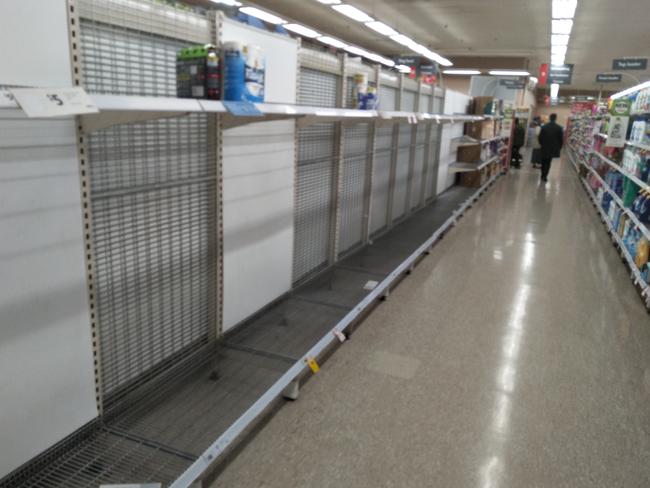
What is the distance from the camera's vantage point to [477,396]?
2812mm

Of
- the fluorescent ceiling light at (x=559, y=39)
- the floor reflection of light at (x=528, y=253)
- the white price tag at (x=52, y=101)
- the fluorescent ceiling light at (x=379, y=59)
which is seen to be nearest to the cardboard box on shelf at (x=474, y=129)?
the floor reflection of light at (x=528, y=253)

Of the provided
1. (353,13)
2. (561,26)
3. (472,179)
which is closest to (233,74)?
(472,179)

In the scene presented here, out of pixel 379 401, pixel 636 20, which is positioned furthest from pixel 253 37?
pixel 636 20

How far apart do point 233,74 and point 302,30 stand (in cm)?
1022

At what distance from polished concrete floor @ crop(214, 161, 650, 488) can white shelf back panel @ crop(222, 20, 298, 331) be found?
2.17 feet

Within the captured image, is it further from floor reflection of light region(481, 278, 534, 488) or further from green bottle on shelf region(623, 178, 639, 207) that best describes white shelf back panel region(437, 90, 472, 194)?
floor reflection of light region(481, 278, 534, 488)

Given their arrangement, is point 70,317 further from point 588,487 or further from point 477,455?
point 588,487

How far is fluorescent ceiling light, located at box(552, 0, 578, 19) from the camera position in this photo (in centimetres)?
844

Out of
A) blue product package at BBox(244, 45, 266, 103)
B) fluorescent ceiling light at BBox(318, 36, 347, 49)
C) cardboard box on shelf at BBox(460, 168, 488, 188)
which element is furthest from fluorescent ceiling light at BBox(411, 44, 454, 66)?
blue product package at BBox(244, 45, 266, 103)

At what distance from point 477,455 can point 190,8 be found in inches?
95.8

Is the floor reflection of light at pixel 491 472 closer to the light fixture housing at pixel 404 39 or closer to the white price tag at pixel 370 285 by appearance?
the white price tag at pixel 370 285

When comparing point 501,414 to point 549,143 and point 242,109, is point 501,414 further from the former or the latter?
point 549,143

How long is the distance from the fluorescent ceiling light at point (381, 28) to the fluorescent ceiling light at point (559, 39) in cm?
372

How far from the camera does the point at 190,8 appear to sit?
229cm
